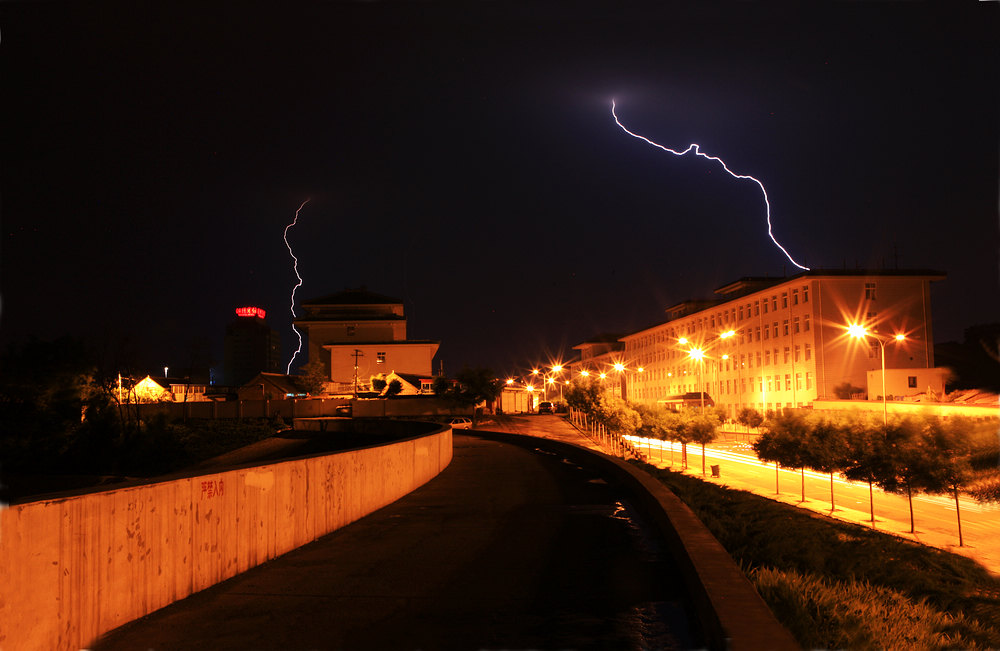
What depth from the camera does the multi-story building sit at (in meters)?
65.3

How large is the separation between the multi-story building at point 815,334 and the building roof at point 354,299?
4780 cm

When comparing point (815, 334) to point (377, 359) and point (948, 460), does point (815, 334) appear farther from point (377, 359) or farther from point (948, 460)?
point (377, 359)

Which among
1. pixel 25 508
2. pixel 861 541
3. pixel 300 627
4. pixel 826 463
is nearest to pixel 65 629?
pixel 25 508

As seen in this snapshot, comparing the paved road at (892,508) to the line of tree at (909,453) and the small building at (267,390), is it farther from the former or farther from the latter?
the small building at (267,390)

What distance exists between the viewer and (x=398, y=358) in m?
95.1

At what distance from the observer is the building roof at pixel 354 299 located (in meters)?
107

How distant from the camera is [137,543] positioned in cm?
657

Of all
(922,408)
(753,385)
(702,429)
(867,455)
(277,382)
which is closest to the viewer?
(867,455)

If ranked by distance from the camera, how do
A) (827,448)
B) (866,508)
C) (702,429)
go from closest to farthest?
(827,448) < (866,508) < (702,429)

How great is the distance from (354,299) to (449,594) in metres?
103

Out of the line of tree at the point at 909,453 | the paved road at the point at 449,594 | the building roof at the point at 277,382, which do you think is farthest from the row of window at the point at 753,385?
the paved road at the point at 449,594

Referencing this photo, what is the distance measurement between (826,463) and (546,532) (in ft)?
93.8

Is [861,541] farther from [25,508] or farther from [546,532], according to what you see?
[25,508]

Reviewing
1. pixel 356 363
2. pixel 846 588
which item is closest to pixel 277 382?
pixel 356 363
